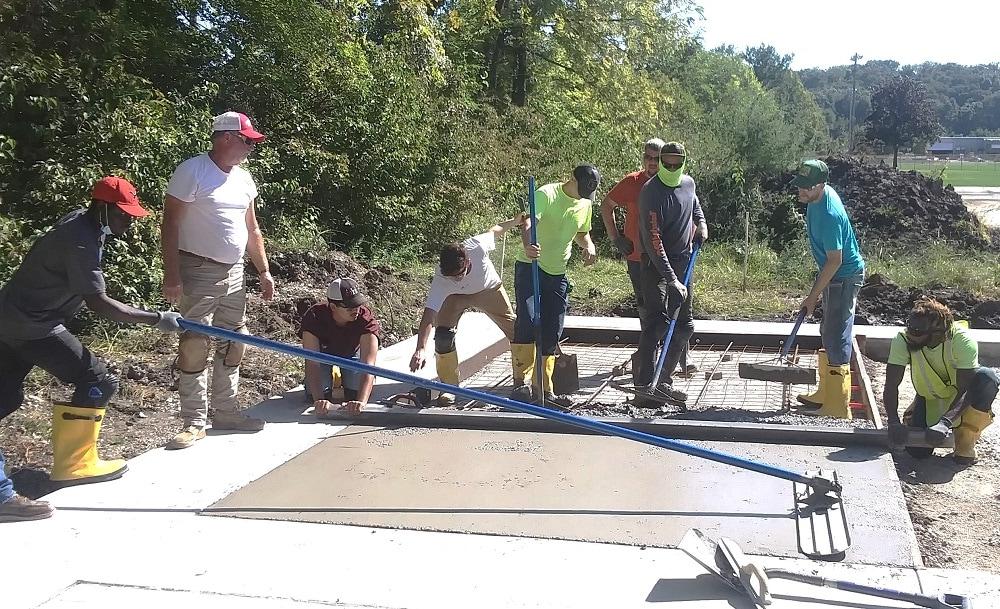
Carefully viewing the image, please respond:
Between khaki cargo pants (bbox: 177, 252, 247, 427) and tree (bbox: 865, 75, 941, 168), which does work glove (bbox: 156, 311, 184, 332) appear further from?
tree (bbox: 865, 75, 941, 168)

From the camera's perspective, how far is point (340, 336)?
5254mm

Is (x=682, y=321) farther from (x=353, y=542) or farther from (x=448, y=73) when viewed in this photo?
(x=448, y=73)

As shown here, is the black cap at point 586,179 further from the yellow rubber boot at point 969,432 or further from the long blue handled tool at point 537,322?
the yellow rubber boot at point 969,432

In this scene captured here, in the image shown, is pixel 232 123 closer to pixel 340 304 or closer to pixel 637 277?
pixel 340 304

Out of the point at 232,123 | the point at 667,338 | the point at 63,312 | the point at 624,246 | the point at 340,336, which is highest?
the point at 232,123

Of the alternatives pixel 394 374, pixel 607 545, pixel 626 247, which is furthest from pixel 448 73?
pixel 607 545

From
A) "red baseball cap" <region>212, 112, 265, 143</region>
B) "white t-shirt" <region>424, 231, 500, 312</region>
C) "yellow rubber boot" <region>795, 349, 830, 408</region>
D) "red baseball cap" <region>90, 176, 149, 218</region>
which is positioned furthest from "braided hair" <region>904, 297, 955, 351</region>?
"red baseball cap" <region>90, 176, 149, 218</region>

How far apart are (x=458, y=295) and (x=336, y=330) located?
0.84m

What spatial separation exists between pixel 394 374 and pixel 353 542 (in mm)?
834

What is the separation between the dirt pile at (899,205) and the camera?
15.5m

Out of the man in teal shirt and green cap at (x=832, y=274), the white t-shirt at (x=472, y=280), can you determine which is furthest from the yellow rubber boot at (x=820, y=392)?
the white t-shirt at (x=472, y=280)

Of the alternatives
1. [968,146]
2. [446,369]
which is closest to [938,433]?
[446,369]

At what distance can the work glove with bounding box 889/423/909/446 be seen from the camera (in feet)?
14.8

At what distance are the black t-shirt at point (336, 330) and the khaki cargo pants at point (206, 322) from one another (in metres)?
0.48
